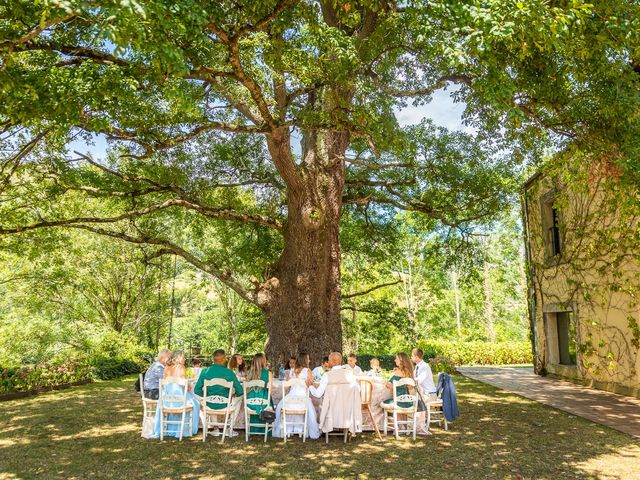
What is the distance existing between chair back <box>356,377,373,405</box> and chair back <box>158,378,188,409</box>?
2638 mm

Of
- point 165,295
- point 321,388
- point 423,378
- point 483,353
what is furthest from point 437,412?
point 165,295

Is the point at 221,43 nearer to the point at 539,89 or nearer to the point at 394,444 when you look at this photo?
the point at 539,89

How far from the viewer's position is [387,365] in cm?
2178

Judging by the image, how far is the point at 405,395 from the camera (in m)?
7.48

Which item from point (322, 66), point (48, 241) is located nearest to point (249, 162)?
point (48, 241)

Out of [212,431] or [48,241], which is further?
[48,241]

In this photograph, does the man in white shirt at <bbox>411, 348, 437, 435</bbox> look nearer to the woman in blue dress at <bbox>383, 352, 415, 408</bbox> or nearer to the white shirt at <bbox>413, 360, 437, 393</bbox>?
the white shirt at <bbox>413, 360, 437, 393</bbox>

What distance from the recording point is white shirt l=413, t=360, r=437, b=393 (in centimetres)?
795

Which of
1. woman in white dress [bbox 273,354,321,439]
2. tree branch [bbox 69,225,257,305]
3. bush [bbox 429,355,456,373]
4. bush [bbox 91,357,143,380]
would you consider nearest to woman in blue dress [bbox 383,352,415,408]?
woman in white dress [bbox 273,354,321,439]

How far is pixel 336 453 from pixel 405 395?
5.01 feet

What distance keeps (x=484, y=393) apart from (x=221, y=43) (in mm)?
10010

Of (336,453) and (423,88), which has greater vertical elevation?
(423,88)

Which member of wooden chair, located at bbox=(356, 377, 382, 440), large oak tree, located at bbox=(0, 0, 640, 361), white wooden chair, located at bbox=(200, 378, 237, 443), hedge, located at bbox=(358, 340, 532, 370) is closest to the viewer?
large oak tree, located at bbox=(0, 0, 640, 361)

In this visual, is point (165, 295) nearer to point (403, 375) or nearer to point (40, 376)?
point (40, 376)
